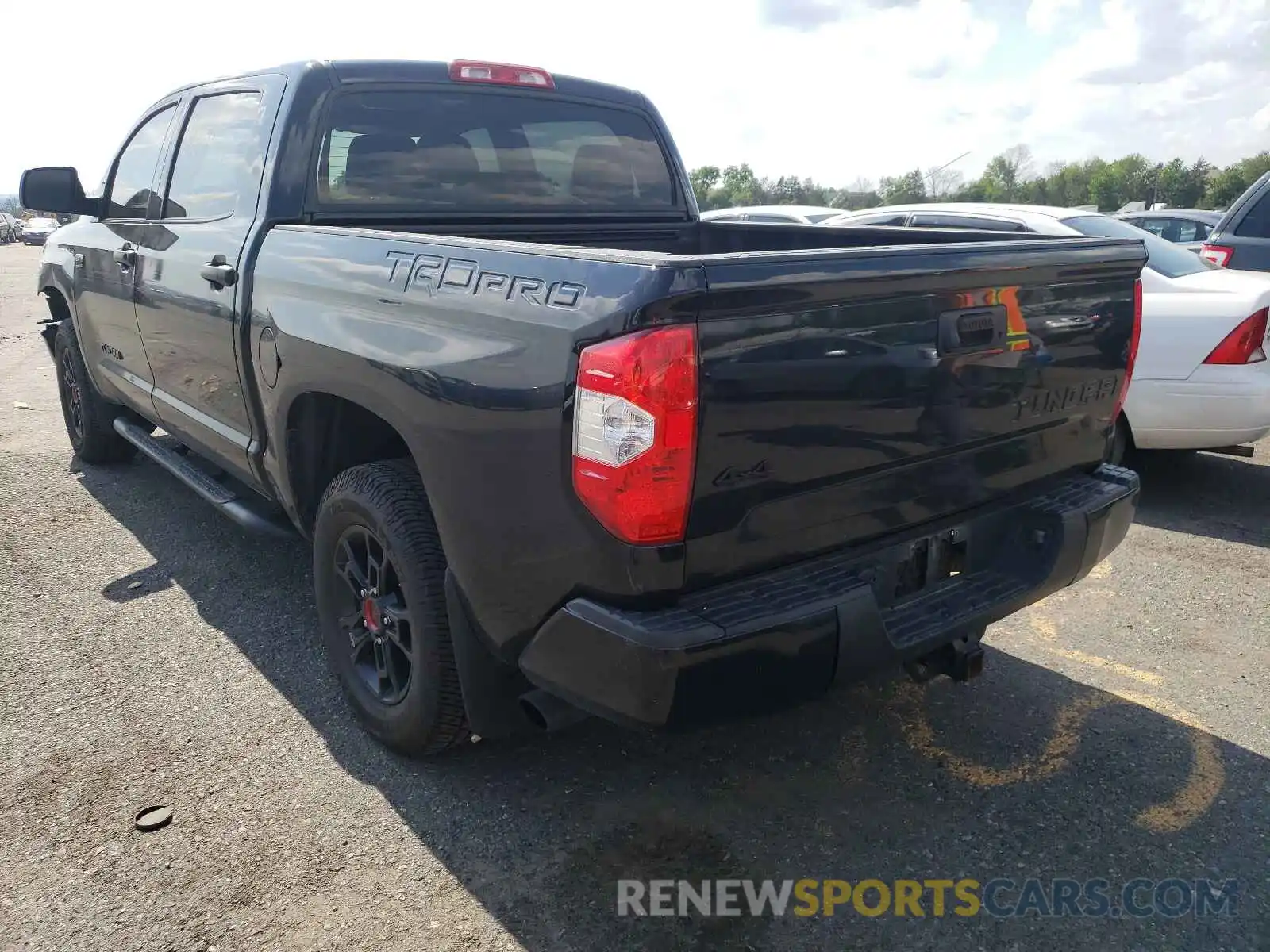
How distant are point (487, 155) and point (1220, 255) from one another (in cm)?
570

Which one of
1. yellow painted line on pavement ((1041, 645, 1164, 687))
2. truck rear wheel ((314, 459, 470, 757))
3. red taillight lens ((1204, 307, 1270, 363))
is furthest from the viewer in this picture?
red taillight lens ((1204, 307, 1270, 363))

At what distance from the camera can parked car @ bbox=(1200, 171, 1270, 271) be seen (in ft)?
22.3

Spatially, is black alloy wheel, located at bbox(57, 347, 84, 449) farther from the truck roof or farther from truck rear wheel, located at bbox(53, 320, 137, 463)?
the truck roof

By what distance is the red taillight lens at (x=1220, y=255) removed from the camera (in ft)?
22.6

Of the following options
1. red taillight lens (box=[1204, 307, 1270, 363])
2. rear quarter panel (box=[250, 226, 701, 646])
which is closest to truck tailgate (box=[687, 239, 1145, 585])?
rear quarter panel (box=[250, 226, 701, 646])

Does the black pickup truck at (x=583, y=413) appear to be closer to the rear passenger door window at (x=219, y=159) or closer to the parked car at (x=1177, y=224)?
the rear passenger door window at (x=219, y=159)

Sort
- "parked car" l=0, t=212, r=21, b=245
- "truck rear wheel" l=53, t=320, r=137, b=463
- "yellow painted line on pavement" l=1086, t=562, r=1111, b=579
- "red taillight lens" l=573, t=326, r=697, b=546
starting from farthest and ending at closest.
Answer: "parked car" l=0, t=212, r=21, b=245
"truck rear wheel" l=53, t=320, r=137, b=463
"yellow painted line on pavement" l=1086, t=562, r=1111, b=579
"red taillight lens" l=573, t=326, r=697, b=546

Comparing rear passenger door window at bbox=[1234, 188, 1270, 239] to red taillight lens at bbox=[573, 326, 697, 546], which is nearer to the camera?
red taillight lens at bbox=[573, 326, 697, 546]

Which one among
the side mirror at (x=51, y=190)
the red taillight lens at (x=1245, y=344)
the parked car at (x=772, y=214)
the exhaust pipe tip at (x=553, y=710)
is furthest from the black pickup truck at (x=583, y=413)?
the parked car at (x=772, y=214)

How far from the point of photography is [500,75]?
12.6 feet

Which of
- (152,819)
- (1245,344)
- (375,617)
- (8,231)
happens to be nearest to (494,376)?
(375,617)

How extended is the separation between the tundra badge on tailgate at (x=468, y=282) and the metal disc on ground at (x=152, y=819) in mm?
1588

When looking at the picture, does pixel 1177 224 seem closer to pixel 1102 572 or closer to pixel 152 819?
pixel 1102 572

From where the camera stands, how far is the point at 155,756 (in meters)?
2.97
